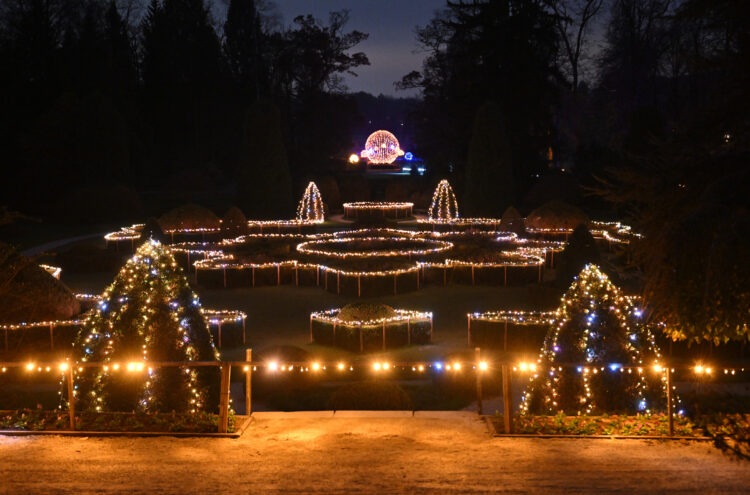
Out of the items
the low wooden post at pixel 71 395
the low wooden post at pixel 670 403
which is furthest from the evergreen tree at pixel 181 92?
the low wooden post at pixel 670 403

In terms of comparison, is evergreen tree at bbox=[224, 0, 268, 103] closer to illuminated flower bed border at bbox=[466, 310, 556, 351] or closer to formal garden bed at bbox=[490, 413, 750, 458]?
illuminated flower bed border at bbox=[466, 310, 556, 351]

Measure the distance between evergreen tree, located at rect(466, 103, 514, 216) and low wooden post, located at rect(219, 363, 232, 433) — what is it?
89.2 feet

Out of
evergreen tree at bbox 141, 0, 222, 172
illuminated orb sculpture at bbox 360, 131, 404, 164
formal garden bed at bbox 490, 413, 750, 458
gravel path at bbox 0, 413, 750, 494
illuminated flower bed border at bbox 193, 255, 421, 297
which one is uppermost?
evergreen tree at bbox 141, 0, 222, 172

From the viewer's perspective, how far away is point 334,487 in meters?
6.24

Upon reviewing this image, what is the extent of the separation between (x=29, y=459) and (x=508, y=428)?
4.15 meters

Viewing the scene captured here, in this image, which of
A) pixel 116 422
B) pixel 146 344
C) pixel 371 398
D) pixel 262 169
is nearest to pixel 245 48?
pixel 262 169

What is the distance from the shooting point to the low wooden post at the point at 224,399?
7410 millimetres

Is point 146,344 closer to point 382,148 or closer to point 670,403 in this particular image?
point 670,403

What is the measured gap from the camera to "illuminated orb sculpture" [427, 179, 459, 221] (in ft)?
111

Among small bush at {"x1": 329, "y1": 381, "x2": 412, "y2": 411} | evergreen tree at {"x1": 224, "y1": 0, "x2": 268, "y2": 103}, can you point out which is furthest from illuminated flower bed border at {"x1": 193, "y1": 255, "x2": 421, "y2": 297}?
evergreen tree at {"x1": 224, "y1": 0, "x2": 268, "y2": 103}

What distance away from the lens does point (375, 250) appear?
23234 millimetres

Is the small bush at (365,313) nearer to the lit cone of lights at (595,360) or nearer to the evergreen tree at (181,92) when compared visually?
the lit cone of lights at (595,360)

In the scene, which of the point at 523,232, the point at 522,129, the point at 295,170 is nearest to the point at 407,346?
the point at 523,232

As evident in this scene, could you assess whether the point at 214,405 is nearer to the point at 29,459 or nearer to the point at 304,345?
the point at 29,459
